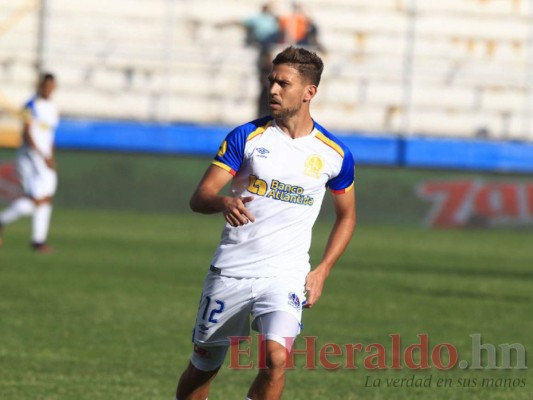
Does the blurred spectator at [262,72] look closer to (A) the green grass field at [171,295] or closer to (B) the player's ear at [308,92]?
(A) the green grass field at [171,295]

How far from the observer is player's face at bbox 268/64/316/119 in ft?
22.2

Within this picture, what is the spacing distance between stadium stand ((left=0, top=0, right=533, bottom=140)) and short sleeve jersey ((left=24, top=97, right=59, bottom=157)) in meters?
6.69

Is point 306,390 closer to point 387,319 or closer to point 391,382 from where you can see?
point 391,382

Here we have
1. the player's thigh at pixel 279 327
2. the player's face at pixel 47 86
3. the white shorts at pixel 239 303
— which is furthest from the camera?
the player's face at pixel 47 86

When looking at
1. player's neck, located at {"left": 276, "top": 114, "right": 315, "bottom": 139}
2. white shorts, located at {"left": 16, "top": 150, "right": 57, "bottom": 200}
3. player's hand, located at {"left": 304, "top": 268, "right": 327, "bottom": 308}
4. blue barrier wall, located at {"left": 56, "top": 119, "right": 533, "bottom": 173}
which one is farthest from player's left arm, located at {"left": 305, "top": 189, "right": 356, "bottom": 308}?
blue barrier wall, located at {"left": 56, "top": 119, "right": 533, "bottom": 173}

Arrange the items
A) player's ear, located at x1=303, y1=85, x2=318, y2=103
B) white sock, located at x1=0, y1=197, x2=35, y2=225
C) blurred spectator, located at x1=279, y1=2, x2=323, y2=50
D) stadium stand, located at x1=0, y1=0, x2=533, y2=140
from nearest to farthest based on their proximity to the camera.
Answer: player's ear, located at x1=303, y1=85, x2=318, y2=103, white sock, located at x1=0, y1=197, x2=35, y2=225, blurred spectator, located at x1=279, y1=2, x2=323, y2=50, stadium stand, located at x1=0, y1=0, x2=533, y2=140

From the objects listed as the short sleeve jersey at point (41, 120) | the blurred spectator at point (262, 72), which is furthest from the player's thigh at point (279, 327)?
the blurred spectator at point (262, 72)

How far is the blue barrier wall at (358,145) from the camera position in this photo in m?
24.4

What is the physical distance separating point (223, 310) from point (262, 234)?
0.47 meters

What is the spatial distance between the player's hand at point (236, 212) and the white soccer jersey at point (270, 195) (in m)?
0.50

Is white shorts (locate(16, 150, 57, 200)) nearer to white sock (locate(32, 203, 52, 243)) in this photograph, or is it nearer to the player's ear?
white sock (locate(32, 203, 52, 243))

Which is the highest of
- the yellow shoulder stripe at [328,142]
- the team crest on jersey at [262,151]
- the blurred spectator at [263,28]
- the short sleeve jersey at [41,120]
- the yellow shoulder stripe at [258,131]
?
the yellow shoulder stripe at [258,131]

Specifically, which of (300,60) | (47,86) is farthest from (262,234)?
(47,86)

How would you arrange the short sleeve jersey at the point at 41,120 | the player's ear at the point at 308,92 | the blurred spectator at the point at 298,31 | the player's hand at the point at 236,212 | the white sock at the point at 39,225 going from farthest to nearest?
the blurred spectator at the point at 298,31 < the short sleeve jersey at the point at 41,120 < the white sock at the point at 39,225 < the player's ear at the point at 308,92 < the player's hand at the point at 236,212
